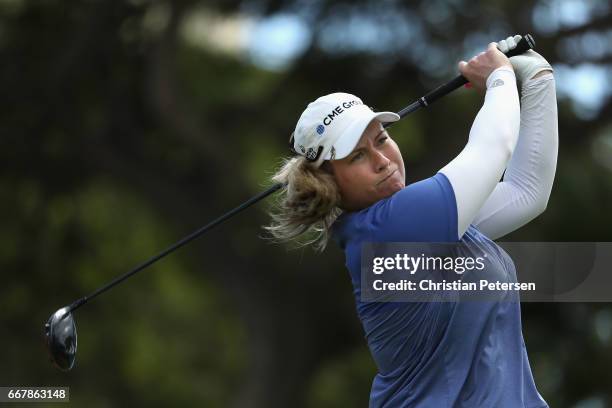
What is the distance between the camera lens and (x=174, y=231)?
1750 centimetres

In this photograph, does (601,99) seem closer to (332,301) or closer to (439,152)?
(439,152)

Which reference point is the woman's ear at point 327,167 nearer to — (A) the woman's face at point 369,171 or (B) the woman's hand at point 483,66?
(A) the woman's face at point 369,171

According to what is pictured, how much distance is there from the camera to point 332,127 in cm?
371

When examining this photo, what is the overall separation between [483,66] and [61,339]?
192 centimetres

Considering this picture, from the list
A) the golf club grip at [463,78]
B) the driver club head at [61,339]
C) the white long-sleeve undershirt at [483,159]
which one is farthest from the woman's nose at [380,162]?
the driver club head at [61,339]

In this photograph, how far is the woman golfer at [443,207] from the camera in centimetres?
346

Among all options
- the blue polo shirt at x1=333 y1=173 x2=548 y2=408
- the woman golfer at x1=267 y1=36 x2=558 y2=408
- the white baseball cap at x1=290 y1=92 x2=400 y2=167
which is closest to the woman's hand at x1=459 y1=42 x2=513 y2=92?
the woman golfer at x1=267 y1=36 x2=558 y2=408

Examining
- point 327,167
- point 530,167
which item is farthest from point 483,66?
point 327,167

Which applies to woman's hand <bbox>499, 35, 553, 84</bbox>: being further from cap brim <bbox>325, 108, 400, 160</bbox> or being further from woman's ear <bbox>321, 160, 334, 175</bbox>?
woman's ear <bbox>321, 160, 334, 175</bbox>

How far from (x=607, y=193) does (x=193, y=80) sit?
6.42m

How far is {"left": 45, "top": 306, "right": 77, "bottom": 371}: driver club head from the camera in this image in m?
4.50

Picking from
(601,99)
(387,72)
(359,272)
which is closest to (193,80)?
(387,72)

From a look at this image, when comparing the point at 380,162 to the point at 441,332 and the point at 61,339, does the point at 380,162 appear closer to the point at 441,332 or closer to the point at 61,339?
the point at 441,332

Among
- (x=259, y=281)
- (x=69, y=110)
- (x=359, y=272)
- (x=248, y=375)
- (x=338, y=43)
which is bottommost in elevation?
(x=248, y=375)
